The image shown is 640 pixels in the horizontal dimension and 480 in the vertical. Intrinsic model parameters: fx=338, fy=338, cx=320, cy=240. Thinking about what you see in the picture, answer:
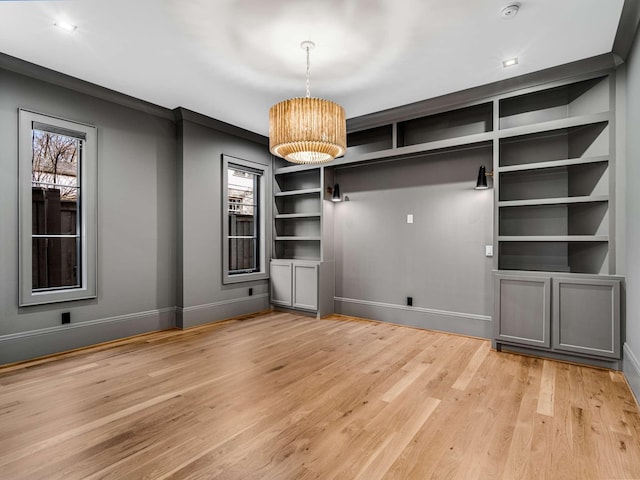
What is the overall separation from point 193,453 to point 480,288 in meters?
3.47

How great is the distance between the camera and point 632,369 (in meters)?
2.62

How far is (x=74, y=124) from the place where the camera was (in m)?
3.60

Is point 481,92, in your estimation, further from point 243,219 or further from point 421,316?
point 243,219

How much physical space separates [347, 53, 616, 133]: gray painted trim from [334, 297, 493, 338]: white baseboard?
2.50 metres

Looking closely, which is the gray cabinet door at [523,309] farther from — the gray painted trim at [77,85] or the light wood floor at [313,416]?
the gray painted trim at [77,85]

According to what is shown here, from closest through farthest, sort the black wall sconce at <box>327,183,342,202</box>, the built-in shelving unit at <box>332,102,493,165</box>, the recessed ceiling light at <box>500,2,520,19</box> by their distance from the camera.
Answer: the recessed ceiling light at <box>500,2,520,19</box> < the built-in shelving unit at <box>332,102,493,165</box> < the black wall sconce at <box>327,183,342,202</box>

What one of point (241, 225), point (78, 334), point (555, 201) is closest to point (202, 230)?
point (241, 225)

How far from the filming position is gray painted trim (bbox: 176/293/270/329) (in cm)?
446

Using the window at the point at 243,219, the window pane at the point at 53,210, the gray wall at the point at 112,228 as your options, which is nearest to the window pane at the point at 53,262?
the window pane at the point at 53,210

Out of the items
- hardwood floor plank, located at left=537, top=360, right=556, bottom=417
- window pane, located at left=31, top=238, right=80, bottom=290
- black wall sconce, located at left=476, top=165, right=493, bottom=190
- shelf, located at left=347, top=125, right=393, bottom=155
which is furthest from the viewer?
shelf, located at left=347, top=125, right=393, bottom=155

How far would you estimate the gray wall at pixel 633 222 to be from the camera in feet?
8.24

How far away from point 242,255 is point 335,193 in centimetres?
180

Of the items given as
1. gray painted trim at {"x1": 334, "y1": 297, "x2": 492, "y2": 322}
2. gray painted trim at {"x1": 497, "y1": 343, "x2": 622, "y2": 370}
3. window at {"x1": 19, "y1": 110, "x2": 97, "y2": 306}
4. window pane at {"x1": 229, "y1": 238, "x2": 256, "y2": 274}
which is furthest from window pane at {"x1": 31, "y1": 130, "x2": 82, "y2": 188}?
gray painted trim at {"x1": 497, "y1": 343, "x2": 622, "y2": 370}

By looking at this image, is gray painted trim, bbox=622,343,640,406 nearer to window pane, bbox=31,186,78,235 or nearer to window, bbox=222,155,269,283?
window, bbox=222,155,269,283
